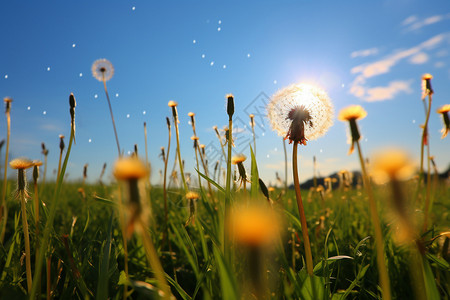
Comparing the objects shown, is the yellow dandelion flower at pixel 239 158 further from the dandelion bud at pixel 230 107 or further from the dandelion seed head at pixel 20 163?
the dandelion seed head at pixel 20 163

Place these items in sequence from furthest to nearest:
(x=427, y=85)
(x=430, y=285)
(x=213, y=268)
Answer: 1. (x=427, y=85)
2. (x=213, y=268)
3. (x=430, y=285)

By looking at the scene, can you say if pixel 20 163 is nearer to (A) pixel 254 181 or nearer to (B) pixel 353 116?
(A) pixel 254 181

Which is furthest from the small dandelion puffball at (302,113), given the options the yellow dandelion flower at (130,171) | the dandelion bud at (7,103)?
the dandelion bud at (7,103)

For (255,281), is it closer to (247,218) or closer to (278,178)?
(247,218)

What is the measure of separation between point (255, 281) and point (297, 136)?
86cm

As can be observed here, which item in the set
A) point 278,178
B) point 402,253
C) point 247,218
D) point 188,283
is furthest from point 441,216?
point 247,218

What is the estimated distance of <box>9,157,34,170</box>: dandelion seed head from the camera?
1.31 metres

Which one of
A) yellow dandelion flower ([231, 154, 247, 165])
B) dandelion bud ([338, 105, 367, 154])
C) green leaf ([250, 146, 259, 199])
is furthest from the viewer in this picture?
yellow dandelion flower ([231, 154, 247, 165])

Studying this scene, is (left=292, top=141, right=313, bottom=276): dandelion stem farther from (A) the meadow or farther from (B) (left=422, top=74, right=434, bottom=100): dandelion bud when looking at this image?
(B) (left=422, top=74, right=434, bottom=100): dandelion bud

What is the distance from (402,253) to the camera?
1.99 meters

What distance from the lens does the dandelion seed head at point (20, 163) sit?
4.30ft

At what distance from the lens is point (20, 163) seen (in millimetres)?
1322

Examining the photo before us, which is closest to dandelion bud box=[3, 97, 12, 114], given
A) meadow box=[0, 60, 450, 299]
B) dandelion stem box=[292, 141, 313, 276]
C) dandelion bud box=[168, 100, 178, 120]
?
meadow box=[0, 60, 450, 299]

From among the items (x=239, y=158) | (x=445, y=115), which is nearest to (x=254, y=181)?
(x=239, y=158)
